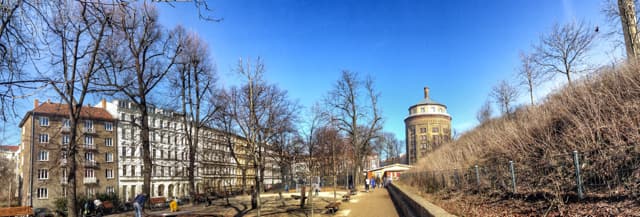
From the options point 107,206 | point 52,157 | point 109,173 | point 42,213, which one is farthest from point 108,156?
point 42,213

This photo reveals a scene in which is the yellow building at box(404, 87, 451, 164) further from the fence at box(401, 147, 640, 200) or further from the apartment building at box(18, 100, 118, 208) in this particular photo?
the fence at box(401, 147, 640, 200)

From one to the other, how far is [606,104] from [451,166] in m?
8.39

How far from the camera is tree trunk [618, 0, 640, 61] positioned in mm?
13148

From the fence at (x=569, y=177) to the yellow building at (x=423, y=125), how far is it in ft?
220

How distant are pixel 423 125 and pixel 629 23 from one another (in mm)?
65255

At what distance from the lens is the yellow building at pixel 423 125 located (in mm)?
76787

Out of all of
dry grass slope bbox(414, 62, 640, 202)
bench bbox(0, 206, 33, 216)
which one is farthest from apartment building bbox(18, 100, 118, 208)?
dry grass slope bbox(414, 62, 640, 202)

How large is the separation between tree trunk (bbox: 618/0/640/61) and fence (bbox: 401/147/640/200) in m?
7.27

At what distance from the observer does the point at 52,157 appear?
42.8m

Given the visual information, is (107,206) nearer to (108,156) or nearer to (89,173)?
(89,173)

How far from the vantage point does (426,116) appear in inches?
3044

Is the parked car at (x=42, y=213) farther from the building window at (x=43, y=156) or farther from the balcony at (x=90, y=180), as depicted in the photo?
the building window at (x=43, y=156)

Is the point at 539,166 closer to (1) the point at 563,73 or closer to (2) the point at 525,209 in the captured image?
(2) the point at 525,209

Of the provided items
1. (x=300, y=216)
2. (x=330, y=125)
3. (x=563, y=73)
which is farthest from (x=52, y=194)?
(x=563, y=73)
